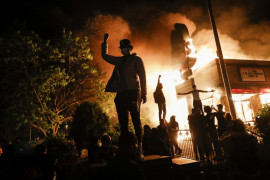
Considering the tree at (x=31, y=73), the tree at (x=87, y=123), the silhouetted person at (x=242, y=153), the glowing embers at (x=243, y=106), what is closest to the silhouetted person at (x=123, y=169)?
the silhouetted person at (x=242, y=153)

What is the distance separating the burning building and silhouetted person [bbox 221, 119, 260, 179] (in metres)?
13.9

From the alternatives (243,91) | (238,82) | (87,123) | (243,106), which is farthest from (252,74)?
(87,123)

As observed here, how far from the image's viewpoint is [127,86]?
381 centimetres

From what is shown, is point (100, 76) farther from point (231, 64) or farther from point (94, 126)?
point (231, 64)

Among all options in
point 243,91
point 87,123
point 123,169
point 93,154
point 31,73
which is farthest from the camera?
point 243,91

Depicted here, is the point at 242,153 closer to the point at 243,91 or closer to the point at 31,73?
the point at 31,73

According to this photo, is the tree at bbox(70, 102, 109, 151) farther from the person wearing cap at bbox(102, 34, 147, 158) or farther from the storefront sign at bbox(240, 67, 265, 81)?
the storefront sign at bbox(240, 67, 265, 81)

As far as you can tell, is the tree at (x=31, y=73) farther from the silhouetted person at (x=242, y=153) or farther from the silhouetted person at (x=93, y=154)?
the silhouetted person at (x=242, y=153)

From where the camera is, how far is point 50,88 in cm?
1343

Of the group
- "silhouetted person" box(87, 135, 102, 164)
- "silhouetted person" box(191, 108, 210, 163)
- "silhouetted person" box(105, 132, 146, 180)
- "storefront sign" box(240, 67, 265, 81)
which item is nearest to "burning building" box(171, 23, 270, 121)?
"storefront sign" box(240, 67, 265, 81)

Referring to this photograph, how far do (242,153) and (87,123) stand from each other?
14008 millimetres

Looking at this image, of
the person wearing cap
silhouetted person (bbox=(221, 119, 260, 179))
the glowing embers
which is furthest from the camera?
the glowing embers

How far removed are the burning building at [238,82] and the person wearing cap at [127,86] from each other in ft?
48.5

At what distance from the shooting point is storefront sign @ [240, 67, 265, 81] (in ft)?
61.6
